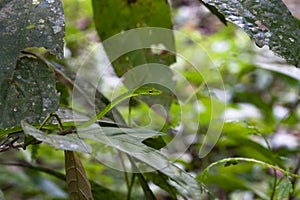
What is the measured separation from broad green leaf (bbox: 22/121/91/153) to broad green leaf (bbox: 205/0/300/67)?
20 cm

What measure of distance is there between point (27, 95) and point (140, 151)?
174mm

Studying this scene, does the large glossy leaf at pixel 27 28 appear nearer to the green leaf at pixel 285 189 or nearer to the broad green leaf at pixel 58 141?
the broad green leaf at pixel 58 141

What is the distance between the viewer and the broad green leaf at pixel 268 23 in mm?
543

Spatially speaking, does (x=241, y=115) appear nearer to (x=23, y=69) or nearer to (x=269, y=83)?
(x=269, y=83)

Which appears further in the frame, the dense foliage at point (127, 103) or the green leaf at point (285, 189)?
the green leaf at point (285, 189)

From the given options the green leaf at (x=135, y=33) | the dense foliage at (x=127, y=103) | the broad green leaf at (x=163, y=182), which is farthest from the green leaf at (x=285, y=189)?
the green leaf at (x=135, y=33)

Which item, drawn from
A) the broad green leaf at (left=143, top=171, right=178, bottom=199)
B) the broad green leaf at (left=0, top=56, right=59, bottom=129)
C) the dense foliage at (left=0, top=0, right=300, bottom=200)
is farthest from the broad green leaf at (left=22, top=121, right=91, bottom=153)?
the broad green leaf at (left=143, top=171, right=178, bottom=199)

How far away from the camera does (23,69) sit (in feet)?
2.10

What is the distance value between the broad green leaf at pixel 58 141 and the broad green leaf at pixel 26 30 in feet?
0.44

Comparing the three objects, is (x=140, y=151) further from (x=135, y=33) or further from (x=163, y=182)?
(x=135, y=33)

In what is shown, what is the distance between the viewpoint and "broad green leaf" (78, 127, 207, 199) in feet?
1.62

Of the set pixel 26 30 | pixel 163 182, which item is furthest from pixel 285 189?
pixel 26 30

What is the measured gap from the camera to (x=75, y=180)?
21.6 inches

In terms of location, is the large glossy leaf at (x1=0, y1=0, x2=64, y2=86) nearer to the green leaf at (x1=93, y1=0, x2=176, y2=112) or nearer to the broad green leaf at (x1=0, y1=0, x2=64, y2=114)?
the broad green leaf at (x1=0, y1=0, x2=64, y2=114)
